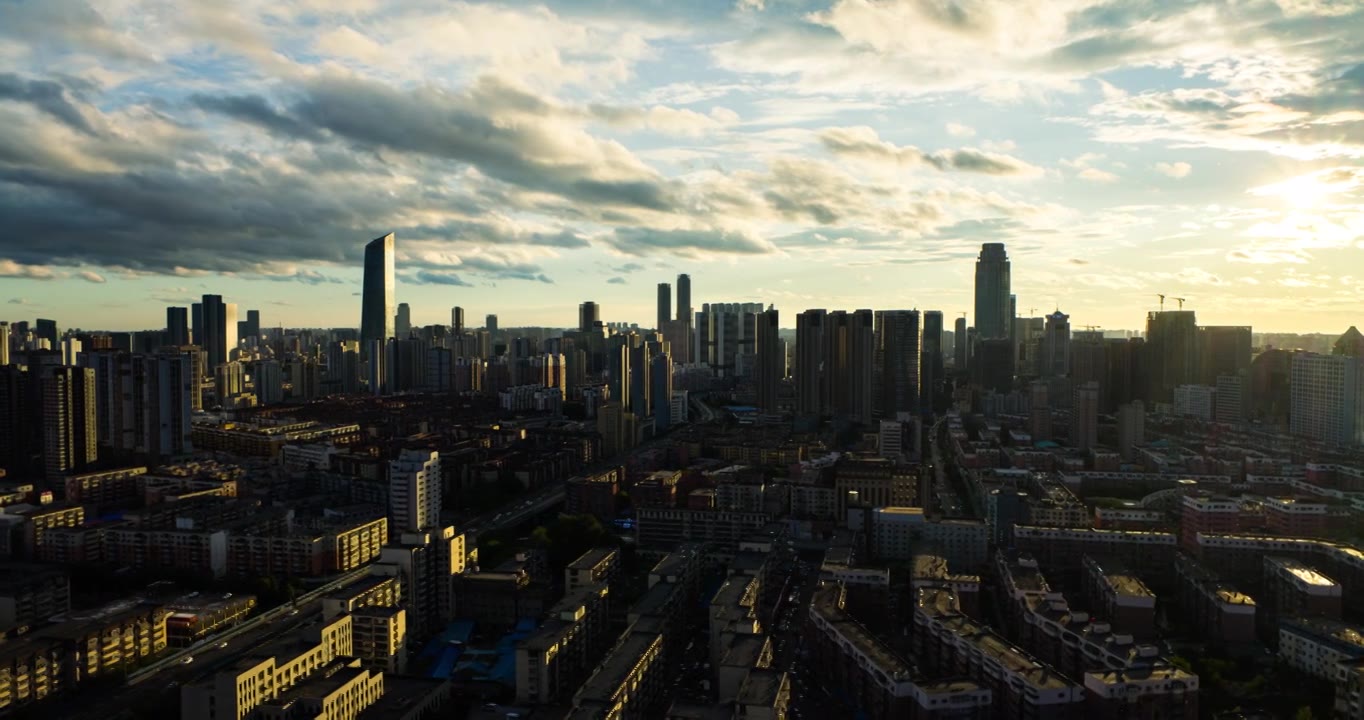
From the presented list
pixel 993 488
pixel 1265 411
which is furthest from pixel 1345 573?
pixel 1265 411

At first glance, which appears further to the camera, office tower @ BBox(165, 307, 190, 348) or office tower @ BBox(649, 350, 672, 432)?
office tower @ BBox(165, 307, 190, 348)

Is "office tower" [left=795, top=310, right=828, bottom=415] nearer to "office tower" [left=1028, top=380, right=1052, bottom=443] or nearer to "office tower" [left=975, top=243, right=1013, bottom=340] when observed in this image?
"office tower" [left=1028, top=380, right=1052, bottom=443]

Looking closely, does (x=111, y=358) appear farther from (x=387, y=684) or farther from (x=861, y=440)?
(x=861, y=440)

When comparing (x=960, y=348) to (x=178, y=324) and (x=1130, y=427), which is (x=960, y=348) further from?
(x=178, y=324)

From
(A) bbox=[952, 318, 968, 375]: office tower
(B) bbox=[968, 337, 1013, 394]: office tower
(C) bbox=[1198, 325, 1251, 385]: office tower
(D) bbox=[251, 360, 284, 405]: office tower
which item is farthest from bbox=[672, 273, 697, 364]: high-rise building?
(C) bbox=[1198, 325, 1251, 385]: office tower

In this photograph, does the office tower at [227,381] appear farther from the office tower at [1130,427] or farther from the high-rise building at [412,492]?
the office tower at [1130,427]

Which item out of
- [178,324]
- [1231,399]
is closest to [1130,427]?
[1231,399]
